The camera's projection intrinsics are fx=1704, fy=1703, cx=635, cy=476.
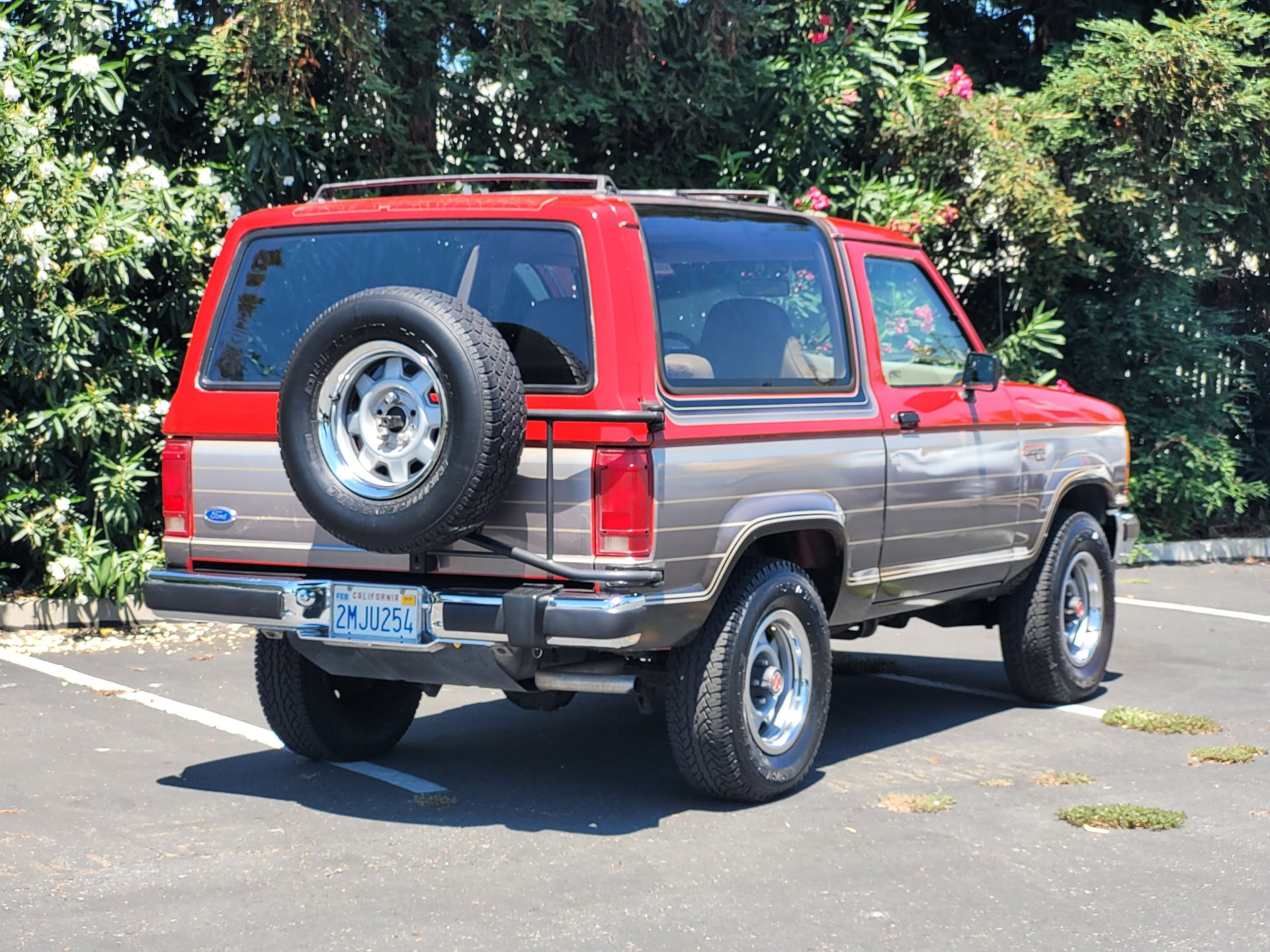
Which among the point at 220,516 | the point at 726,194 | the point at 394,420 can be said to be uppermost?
the point at 726,194

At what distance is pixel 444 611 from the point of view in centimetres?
531

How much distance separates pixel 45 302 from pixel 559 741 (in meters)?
4.41

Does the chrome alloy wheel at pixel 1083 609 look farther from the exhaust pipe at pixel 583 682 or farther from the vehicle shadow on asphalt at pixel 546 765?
the exhaust pipe at pixel 583 682

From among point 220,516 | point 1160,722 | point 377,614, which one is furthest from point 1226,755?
point 220,516

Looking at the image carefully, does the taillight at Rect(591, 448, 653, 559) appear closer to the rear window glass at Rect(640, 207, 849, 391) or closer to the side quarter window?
the rear window glass at Rect(640, 207, 849, 391)

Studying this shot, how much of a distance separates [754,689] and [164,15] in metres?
A: 6.42

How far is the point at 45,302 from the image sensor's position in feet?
31.1

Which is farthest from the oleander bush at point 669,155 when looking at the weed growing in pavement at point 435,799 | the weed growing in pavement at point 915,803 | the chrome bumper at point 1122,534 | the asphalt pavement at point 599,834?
the weed growing in pavement at point 915,803

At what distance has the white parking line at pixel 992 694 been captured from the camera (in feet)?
25.0

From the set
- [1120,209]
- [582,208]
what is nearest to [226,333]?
[582,208]

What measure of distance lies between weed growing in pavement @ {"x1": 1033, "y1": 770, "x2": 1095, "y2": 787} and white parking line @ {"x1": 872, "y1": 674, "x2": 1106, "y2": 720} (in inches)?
48.2

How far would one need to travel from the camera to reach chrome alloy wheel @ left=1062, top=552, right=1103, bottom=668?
7910mm

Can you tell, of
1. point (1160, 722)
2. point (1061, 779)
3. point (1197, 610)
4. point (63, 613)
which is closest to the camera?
point (1061, 779)

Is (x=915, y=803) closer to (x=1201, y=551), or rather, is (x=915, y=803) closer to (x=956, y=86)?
(x=956, y=86)
